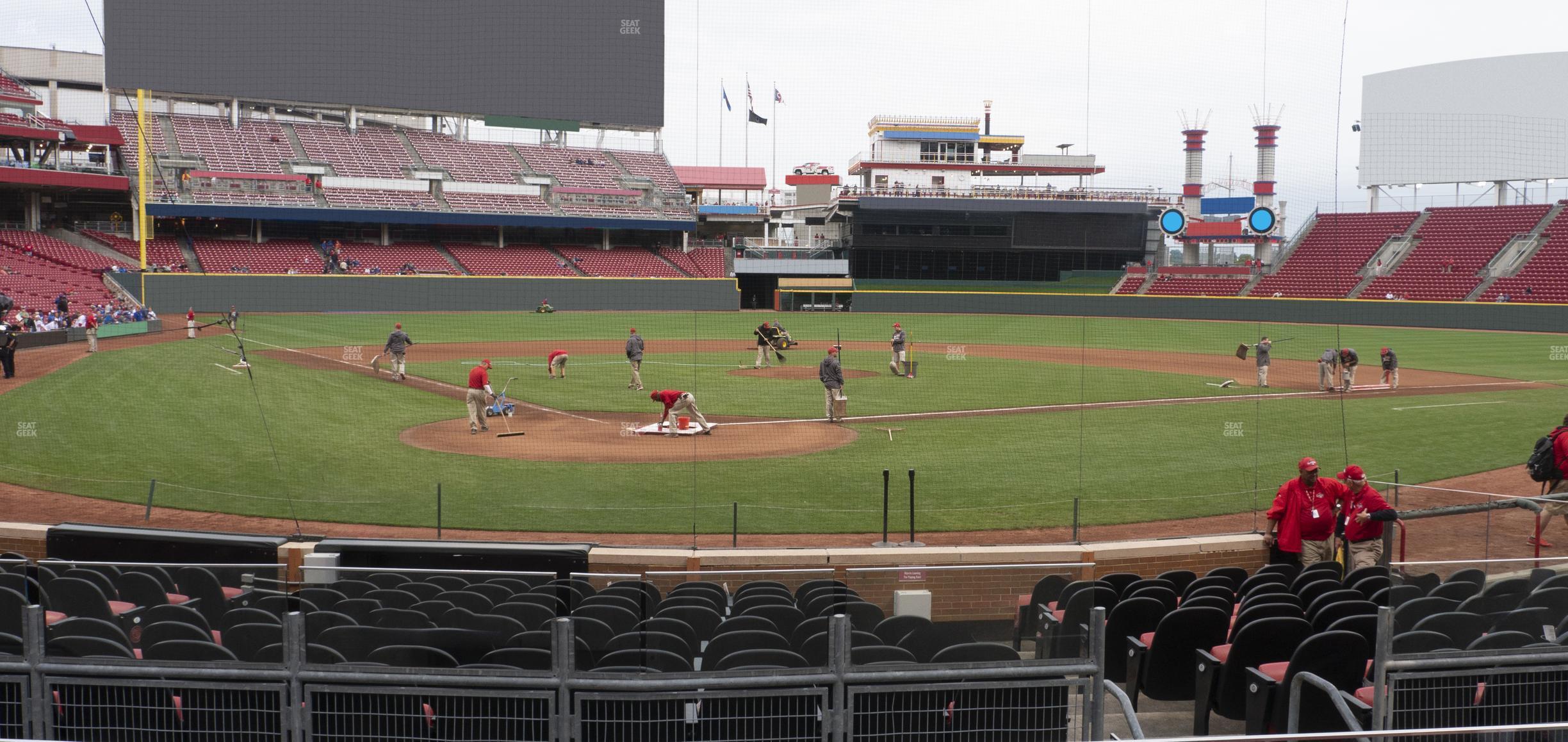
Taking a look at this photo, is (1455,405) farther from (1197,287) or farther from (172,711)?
(1197,287)

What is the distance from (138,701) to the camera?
5.22m

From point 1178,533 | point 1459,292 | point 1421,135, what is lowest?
point 1178,533

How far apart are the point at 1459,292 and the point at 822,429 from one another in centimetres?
4746

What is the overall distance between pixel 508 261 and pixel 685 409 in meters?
37.9

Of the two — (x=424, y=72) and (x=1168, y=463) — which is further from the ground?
(x=424, y=72)

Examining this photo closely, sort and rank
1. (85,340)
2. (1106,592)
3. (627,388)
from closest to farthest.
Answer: (1106,592), (627,388), (85,340)

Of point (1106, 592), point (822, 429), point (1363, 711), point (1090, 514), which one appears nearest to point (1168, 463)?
point (1090, 514)

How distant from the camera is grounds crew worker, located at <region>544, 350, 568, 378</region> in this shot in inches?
1051

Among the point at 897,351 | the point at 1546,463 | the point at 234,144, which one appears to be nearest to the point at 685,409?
the point at 897,351

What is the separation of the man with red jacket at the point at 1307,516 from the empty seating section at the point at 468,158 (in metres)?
60.5

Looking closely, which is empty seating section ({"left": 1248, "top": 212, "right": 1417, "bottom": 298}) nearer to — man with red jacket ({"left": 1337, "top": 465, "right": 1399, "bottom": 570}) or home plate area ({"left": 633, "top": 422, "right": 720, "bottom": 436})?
home plate area ({"left": 633, "top": 422, "right": 720, "bottom": 436})

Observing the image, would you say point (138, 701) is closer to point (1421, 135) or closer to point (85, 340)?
point (85, 340)

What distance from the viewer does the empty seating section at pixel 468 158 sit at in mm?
66125

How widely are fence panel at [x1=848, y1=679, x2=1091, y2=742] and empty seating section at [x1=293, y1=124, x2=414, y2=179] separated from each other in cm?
6344
